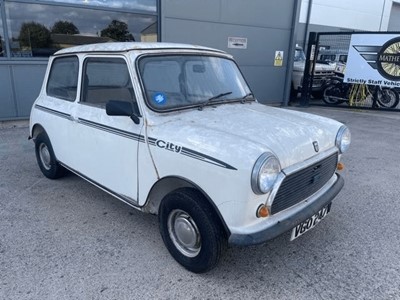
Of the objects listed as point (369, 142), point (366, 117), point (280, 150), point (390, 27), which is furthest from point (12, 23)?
point (390, 27)

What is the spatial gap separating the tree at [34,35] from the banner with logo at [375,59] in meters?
8.67

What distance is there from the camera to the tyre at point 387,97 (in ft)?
34.6

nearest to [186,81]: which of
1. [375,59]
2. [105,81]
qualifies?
[105,81]

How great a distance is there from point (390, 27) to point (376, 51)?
1668cm

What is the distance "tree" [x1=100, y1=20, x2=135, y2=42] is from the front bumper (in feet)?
23.4

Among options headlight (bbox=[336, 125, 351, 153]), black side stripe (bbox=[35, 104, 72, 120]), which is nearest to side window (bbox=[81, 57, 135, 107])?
black side stripe (bbox=[35, 104, 72, 120])

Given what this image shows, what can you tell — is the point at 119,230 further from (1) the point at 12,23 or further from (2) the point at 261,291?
(1) the point at 12,23

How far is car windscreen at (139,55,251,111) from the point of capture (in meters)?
3.00

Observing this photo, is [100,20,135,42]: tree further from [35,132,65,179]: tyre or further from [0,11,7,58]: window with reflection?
[35,132,65,179]: tyre

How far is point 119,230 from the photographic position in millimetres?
3377

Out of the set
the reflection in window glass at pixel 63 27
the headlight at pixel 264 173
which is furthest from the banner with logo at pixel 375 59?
the headlight at pixel 264 173

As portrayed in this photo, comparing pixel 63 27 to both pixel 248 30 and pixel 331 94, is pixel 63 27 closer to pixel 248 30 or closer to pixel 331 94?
pixel 248 30

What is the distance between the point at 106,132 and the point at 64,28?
225 inches

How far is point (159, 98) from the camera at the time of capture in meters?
2.96
